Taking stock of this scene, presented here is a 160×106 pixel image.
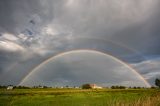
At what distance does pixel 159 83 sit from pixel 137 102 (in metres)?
175

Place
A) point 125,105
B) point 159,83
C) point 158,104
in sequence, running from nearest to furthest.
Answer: point 125,105
point 158,104
point 159,83

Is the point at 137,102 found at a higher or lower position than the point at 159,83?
lower

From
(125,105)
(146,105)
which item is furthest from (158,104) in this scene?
(125,105)

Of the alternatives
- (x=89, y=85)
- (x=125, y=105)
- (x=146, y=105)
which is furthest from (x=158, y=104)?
(x=89, y=85)

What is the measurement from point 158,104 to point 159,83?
17263cm

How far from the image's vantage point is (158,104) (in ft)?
59.2

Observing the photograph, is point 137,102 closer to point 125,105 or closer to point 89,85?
point 125,105

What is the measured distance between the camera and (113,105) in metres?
14.9

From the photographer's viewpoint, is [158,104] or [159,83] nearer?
[158,104]

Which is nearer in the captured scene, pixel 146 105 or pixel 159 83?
pixel 146 105

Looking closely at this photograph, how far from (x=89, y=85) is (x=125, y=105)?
570 feet

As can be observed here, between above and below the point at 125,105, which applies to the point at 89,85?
above

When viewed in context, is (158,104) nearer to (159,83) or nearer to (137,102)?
(137,102)

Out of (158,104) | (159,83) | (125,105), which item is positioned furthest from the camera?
(159,83)
